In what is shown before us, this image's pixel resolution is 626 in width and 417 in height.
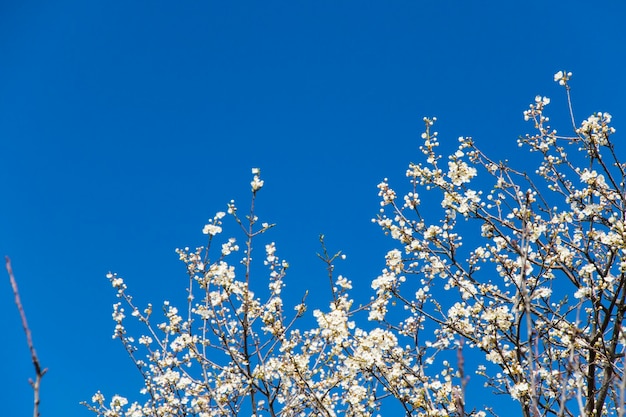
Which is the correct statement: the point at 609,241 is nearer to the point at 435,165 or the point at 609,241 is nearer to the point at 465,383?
the point at 435,165

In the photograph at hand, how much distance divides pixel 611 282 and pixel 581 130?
1800mm

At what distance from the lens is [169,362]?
251 inches

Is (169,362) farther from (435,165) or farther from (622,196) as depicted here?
(622,196)

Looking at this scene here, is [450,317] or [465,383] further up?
[450,317]

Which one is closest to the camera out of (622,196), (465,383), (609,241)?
(465,383)

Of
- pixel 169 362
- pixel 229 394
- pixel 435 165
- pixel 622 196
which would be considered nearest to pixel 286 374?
pixel 229 394

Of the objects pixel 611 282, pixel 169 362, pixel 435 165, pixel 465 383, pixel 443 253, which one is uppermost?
pixel 435 165

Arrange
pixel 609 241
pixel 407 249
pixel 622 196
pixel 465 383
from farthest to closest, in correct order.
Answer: pixel 407 249 < pixel 622 196 < pixel 609 241 < pixel 465 383

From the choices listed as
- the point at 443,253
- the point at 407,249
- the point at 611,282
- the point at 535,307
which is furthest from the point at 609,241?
the point at 407,249

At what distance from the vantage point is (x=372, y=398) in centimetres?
581

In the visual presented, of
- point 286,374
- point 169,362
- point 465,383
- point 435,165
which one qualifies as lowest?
point 465,383

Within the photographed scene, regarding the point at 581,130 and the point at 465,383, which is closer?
the point at 465,383

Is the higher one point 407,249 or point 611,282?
point 407,249

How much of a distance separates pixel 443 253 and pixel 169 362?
3423mm
